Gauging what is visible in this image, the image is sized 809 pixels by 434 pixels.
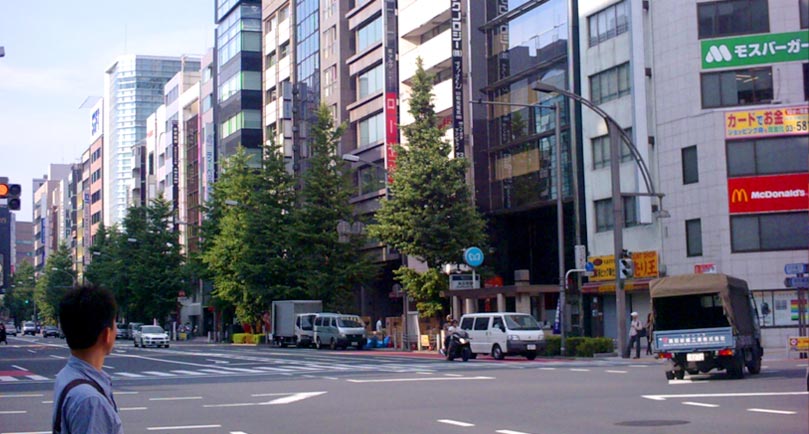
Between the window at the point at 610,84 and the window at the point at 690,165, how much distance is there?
4250mm

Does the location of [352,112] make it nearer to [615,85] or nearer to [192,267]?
[192,267]

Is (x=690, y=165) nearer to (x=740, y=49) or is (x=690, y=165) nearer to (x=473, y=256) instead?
(x=740, y=49)

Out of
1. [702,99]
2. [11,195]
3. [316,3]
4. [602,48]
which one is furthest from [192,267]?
[11,195]

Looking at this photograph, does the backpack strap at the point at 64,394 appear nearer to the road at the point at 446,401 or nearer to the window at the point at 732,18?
the road at the point at 446,401

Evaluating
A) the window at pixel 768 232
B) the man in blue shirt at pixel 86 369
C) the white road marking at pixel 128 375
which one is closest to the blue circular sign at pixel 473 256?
the window at pixel 768 232

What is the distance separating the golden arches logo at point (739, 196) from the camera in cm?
4419

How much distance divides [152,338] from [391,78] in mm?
22107

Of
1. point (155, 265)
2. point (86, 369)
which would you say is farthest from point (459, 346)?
point (155, 265)

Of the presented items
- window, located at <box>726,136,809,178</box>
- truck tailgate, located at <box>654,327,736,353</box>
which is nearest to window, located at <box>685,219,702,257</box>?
window, located at <box>726,136,809,178</box>

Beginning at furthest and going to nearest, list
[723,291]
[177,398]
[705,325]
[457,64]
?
1. [457,64]
2. [705,325]
3. [723,291]
4. [177,398]

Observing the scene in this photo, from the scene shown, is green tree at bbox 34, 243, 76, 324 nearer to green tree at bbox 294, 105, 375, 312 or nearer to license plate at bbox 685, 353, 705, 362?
green tree at bbox 294, 105, 375, 312

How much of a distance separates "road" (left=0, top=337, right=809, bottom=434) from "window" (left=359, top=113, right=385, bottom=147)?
38.6 m

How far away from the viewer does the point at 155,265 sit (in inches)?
3878

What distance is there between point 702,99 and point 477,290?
1389 centimetres
